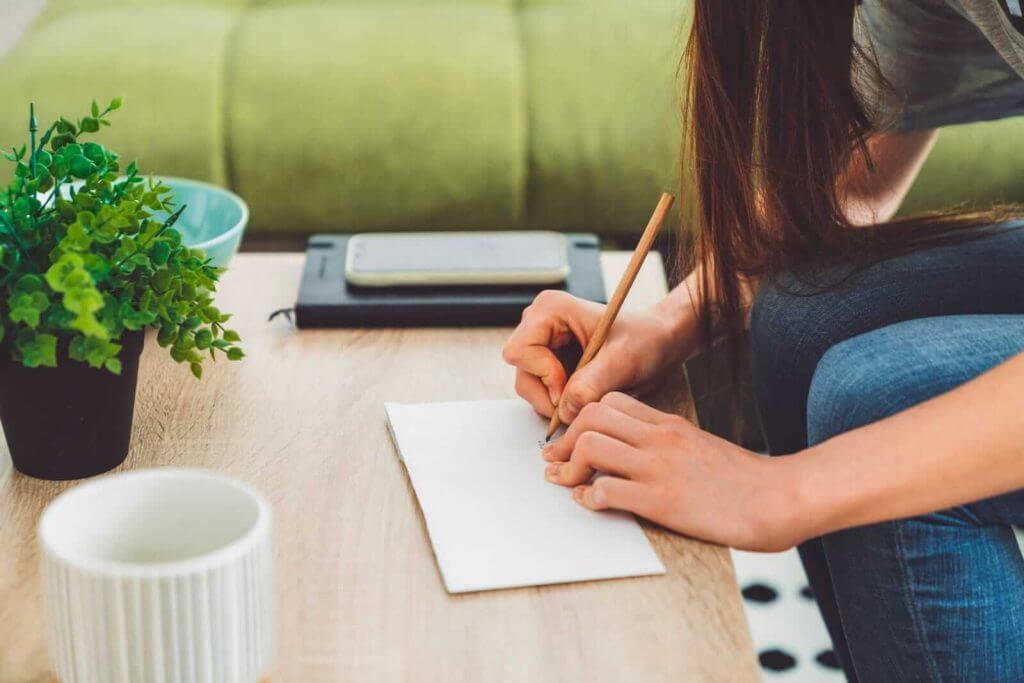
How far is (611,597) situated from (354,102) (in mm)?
1145

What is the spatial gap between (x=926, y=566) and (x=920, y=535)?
19 mm

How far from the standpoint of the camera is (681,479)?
0.64 metres

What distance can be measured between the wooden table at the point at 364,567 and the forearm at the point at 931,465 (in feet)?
0.23

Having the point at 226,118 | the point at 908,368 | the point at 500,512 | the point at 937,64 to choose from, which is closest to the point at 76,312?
the point at 500,512

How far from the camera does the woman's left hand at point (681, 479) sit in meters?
0.61

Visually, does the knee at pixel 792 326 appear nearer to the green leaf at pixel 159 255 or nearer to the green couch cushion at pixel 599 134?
the green leaf at pixel 159 255

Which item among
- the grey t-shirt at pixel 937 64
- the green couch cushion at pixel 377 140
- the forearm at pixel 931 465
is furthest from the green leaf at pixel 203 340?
the green couch cushion at pixel 377 140

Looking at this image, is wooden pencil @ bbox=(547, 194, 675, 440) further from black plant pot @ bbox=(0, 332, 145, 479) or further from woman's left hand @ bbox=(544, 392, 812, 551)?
black plant pot @ bbox=(0, 332, 145, 479)

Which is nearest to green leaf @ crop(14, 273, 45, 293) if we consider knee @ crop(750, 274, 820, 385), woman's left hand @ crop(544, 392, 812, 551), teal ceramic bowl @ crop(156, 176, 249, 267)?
woman's left hand @ crop(544, 392, 812, 551)

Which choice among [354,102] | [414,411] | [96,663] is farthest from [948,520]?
[354,102]

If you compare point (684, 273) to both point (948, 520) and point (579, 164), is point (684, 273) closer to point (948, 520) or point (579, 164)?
point (948, 520)

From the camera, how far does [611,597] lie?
591 millimetres

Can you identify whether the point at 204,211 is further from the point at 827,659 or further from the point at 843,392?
the point at 827,659

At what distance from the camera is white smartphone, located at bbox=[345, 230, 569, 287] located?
37.2 inches
